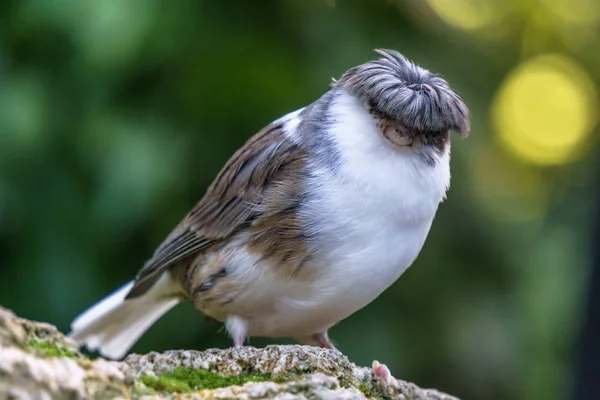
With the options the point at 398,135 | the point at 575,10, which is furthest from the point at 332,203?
the point at 575,10

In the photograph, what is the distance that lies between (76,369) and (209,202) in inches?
63.9

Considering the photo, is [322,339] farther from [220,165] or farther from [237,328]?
[220,165]

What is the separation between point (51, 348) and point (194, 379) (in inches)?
Answer: 17.9

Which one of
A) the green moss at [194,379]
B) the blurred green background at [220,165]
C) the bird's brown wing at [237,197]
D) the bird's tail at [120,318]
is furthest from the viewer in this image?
the blurred green background at [220,165]

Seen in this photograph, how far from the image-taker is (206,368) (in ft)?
7.34

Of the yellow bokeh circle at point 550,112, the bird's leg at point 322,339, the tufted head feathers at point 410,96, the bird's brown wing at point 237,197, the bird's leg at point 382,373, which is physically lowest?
the bird's leg at point 322,339

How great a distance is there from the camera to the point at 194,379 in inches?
83.4

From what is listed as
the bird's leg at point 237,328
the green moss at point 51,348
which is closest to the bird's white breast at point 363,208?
the bird's leg at point 237,328

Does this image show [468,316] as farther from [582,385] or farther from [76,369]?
[76,369]

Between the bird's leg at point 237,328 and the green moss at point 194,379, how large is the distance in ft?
2.97

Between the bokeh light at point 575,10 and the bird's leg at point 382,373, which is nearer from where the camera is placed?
the bird's leg at point 382,373

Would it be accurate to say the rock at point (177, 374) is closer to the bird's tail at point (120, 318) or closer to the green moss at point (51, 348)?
the green moss at point (51, 348)

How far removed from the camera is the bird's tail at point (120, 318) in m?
3.60

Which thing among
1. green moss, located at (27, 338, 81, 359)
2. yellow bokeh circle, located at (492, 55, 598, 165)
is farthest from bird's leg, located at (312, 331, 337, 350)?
yellow bokeh circle, located at (492, 55, 598, 165)
